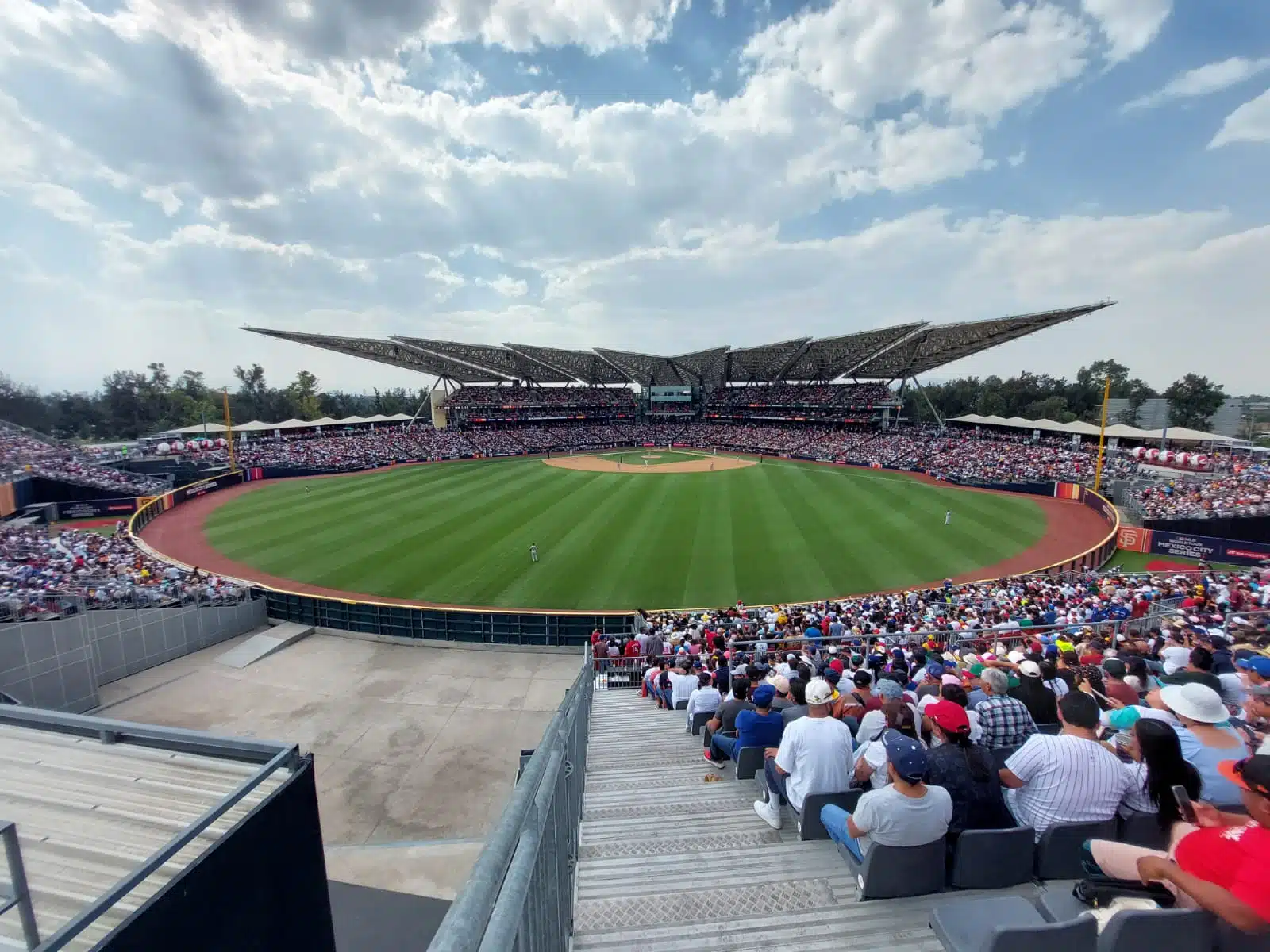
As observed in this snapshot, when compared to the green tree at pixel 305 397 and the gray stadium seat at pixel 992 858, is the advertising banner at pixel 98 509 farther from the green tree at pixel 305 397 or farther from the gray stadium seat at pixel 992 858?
the green tree at pixel 305 397

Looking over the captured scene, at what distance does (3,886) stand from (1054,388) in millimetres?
112168

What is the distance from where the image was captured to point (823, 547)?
25703 mm

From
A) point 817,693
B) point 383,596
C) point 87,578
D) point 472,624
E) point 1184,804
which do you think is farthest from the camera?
point 383,596

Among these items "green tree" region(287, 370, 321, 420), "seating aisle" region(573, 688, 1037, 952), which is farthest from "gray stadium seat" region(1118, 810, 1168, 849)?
"green tree" region(287, 370, 321, 420)

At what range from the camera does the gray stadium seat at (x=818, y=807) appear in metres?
4.44

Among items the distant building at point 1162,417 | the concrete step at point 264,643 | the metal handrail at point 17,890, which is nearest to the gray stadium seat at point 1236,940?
the metal handrail at point 17,890

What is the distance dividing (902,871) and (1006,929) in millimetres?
1377

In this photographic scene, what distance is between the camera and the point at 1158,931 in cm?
240

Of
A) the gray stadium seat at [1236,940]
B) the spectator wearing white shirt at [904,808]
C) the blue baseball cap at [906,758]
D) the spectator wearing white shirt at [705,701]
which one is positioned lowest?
the spectator wearing white shirt at [705,701]

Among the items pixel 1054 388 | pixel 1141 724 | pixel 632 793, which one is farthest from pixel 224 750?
pixel 1054 388

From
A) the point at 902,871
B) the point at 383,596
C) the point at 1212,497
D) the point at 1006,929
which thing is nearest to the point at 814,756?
the point at 902,871

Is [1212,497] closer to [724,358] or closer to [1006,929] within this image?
[1006,929]

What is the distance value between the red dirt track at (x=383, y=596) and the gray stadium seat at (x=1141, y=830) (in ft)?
47.9

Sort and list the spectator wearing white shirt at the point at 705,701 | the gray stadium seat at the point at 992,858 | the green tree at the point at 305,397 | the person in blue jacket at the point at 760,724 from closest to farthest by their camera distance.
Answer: the gray stadium seat at the point at 992,858 < the person in blue jacket at the point at 760,724 < the spectator wearing white shirt at the point at 705,701 < the green tree at the point at 305,397
